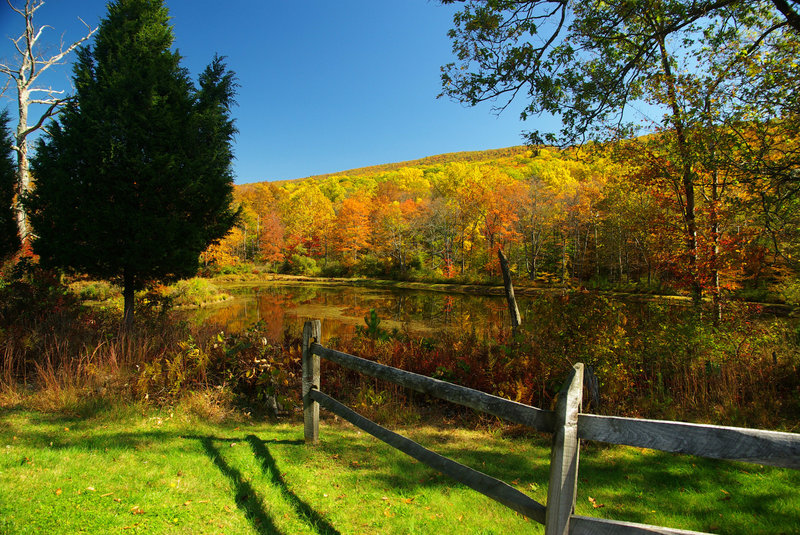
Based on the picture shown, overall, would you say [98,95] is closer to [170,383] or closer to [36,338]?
[36,338]

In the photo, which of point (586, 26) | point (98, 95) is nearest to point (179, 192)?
point (98, 95)

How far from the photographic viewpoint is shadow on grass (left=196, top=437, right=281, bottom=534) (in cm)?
288

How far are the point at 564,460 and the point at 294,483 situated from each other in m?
2.59

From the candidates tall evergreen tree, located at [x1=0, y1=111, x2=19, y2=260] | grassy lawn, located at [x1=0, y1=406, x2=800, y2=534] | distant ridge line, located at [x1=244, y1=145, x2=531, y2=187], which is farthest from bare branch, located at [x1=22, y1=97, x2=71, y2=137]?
distant ridge line, located at [x1=244, y1=145, x2=531, y2=187]

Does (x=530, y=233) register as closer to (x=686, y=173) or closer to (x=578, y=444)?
(x=686, y=173)

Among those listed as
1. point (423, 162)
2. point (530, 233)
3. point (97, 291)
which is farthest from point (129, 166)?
point (423, 162)

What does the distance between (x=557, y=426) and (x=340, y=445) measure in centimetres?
320

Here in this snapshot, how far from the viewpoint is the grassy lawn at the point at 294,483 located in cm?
289

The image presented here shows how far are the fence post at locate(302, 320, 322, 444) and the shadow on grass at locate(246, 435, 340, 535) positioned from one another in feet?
0.68

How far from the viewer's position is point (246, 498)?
10.5 ft

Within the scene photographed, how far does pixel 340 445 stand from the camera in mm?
4457

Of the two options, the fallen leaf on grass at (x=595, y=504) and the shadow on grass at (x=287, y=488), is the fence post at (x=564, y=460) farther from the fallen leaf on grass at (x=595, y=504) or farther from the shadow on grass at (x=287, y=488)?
the fallen leaf on grass at (x=595, y=504)

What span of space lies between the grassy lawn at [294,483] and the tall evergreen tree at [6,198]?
256 inches

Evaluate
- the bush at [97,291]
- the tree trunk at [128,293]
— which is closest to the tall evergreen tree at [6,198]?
the tree trunk at [128,293]
